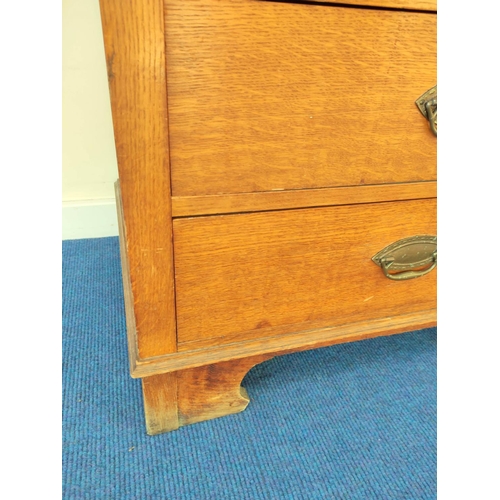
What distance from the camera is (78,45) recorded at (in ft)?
3.72

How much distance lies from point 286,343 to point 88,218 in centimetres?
81

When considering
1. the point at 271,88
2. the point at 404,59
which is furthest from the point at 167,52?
the point at 404,59

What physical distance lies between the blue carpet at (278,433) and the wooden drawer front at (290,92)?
0.35 m

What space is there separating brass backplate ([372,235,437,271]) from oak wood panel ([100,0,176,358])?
314 millimetres

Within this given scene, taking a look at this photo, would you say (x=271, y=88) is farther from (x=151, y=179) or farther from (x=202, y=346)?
(x=202, y=346)

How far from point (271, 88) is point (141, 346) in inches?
14.2

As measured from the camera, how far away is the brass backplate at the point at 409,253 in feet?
2.35

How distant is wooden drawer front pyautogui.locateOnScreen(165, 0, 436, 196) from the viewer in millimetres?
535

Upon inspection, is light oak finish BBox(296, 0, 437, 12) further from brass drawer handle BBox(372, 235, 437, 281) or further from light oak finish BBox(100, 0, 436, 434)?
brass drawer handle BBox(372, 235, 437, 281)

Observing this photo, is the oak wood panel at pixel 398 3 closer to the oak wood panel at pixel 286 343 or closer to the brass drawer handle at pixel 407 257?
the brass drawer handle at pixel 407 257

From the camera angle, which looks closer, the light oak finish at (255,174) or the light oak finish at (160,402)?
the light oak finish at (255,174)

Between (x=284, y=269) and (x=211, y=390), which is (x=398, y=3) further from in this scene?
(x=211, y=390)

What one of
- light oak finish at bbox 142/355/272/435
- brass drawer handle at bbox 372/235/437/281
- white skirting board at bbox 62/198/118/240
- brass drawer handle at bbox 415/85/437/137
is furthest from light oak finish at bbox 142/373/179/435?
white skirting board at bbox 62/198/118/240

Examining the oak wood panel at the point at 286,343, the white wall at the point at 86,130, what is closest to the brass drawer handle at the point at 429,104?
the oak wood panel at the point at 286,343
